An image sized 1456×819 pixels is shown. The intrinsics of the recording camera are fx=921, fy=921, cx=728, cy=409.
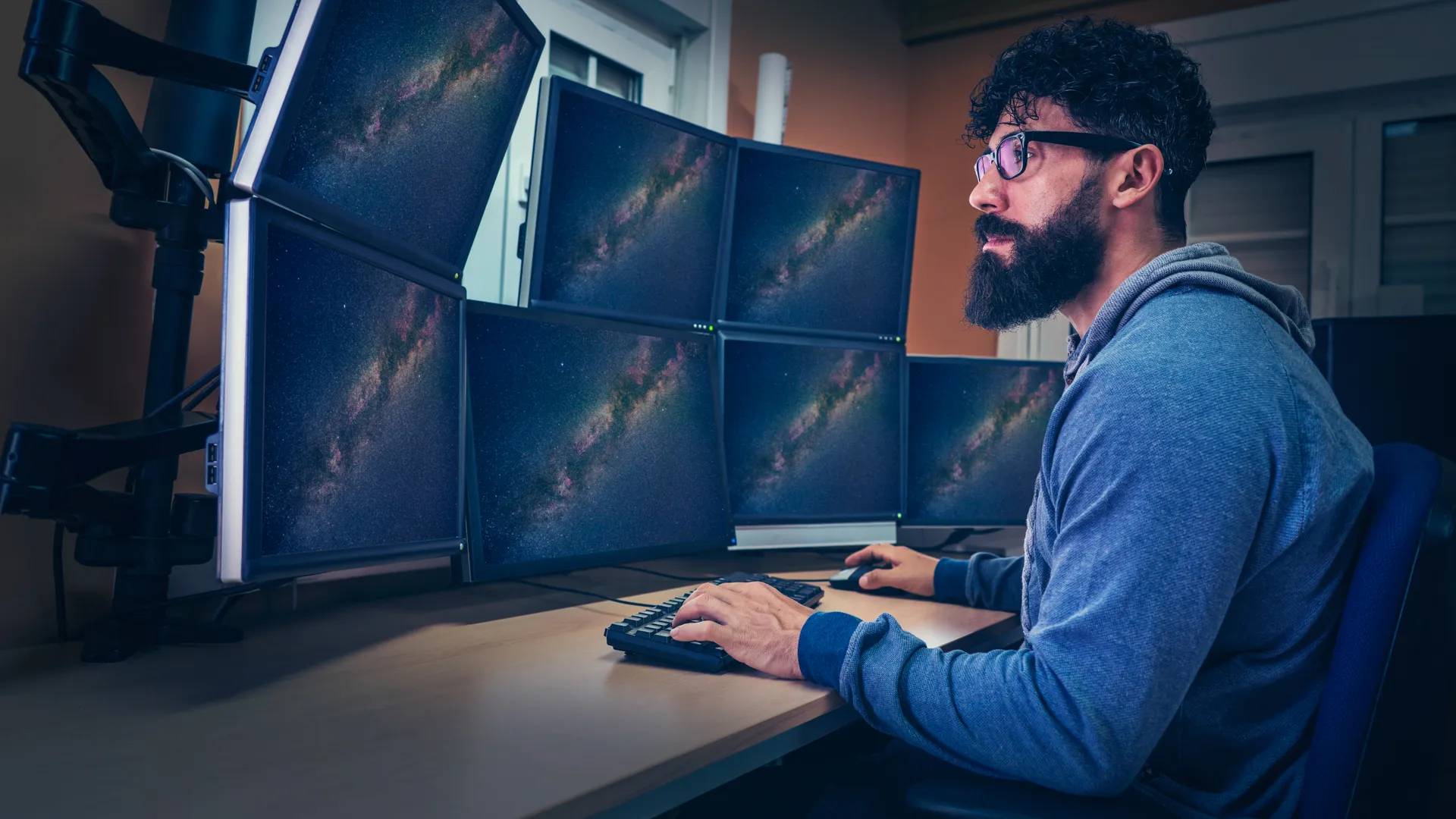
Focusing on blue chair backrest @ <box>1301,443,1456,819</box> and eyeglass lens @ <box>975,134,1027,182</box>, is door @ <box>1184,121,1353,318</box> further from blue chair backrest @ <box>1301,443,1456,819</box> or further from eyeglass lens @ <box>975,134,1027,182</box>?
blue chair backrest @ <box>1301,443,1456,819</box>

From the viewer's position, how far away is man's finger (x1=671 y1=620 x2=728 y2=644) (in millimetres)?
876

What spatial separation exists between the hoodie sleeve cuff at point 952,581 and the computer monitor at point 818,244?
0.50 metres

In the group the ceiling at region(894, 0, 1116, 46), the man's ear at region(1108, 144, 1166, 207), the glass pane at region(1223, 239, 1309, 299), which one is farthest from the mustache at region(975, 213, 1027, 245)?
the ceiling at region(894, 0, 1116, 46)

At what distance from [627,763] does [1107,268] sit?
0.80 meters

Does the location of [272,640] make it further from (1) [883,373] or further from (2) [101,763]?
(1) [883,373]

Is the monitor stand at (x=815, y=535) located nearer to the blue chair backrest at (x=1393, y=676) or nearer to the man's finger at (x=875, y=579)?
the man's finger at (x=875, y=579)

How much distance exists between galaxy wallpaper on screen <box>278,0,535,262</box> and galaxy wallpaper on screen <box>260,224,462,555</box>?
0.07m

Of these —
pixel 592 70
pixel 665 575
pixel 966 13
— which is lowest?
pixel 665 575

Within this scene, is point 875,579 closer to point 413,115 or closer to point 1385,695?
point 1385,695

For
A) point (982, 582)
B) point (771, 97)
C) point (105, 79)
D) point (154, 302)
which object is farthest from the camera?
point (771, 97)

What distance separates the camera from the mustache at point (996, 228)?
1157 mm

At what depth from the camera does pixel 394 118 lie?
3.07 ft

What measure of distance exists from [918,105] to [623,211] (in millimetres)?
1991

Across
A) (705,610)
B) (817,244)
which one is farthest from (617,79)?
(705,610)
